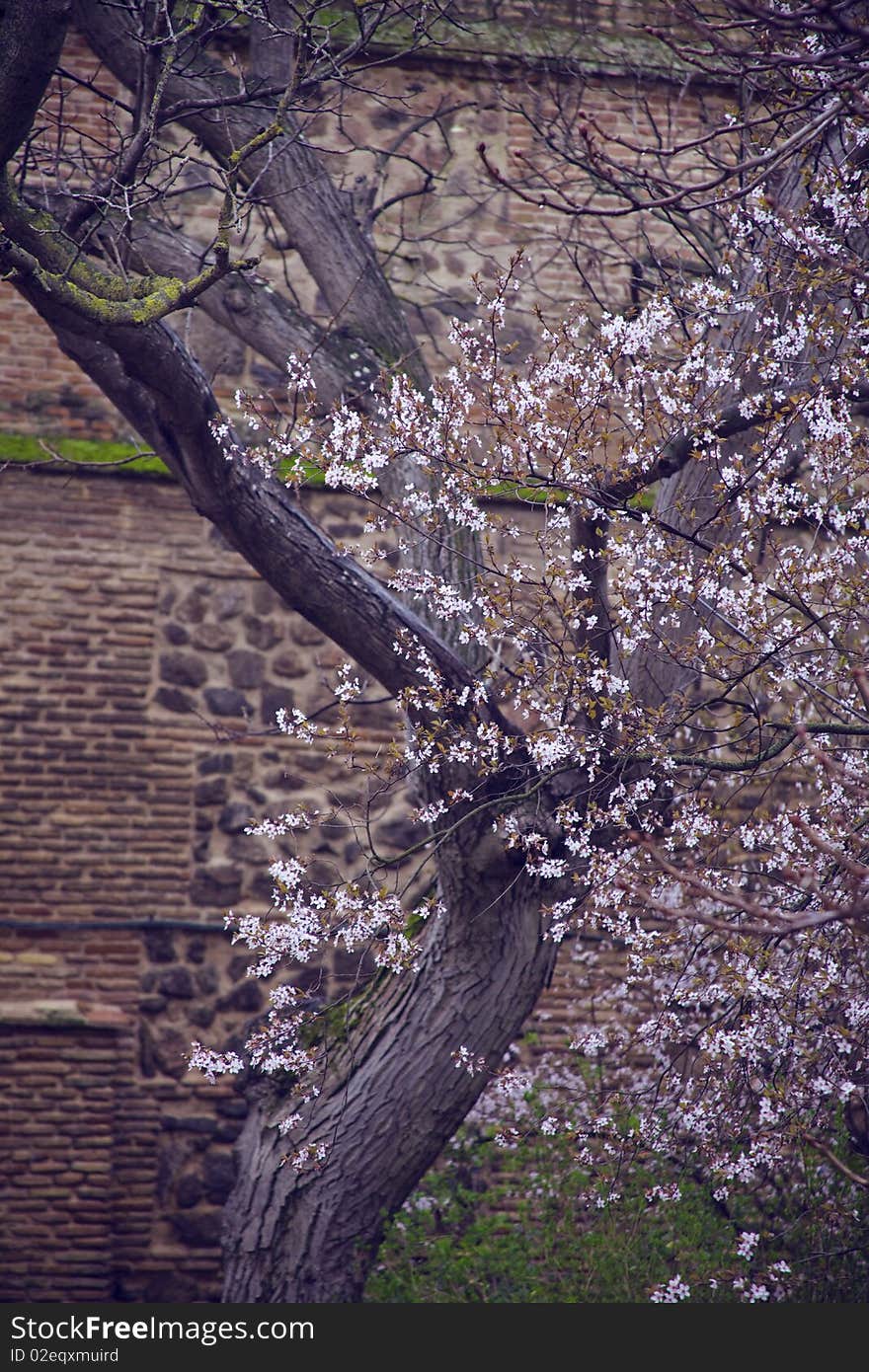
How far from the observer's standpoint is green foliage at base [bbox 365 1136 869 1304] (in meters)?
5.20

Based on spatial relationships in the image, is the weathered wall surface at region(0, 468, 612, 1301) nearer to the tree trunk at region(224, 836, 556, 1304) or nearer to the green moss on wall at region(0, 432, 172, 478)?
the green moss on wall at region(0, 432, 172, 478)

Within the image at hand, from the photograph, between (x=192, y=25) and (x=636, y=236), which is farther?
(x=636, y=236)

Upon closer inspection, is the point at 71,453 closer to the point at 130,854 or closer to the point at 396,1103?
the point at 130,854

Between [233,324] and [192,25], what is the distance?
1.14m

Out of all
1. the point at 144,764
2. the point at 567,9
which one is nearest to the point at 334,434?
the point at 144,764

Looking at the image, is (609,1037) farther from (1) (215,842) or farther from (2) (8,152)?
(2) (8,152)

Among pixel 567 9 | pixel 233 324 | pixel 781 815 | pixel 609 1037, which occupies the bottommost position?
pixel 609 1037

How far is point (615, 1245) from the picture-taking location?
18.1 ft

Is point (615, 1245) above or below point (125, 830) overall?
below

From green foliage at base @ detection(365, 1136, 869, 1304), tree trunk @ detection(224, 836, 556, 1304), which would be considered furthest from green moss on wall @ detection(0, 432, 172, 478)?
green foliage at base @ detection(365, 1136, 869, 1304)

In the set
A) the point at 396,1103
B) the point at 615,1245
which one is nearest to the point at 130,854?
the point at 396,1103

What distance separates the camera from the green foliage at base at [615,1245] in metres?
5.20

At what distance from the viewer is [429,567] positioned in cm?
521

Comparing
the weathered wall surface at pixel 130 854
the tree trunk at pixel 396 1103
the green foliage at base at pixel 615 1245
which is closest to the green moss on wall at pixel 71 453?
the weathered wall surface at pixel 130 854
